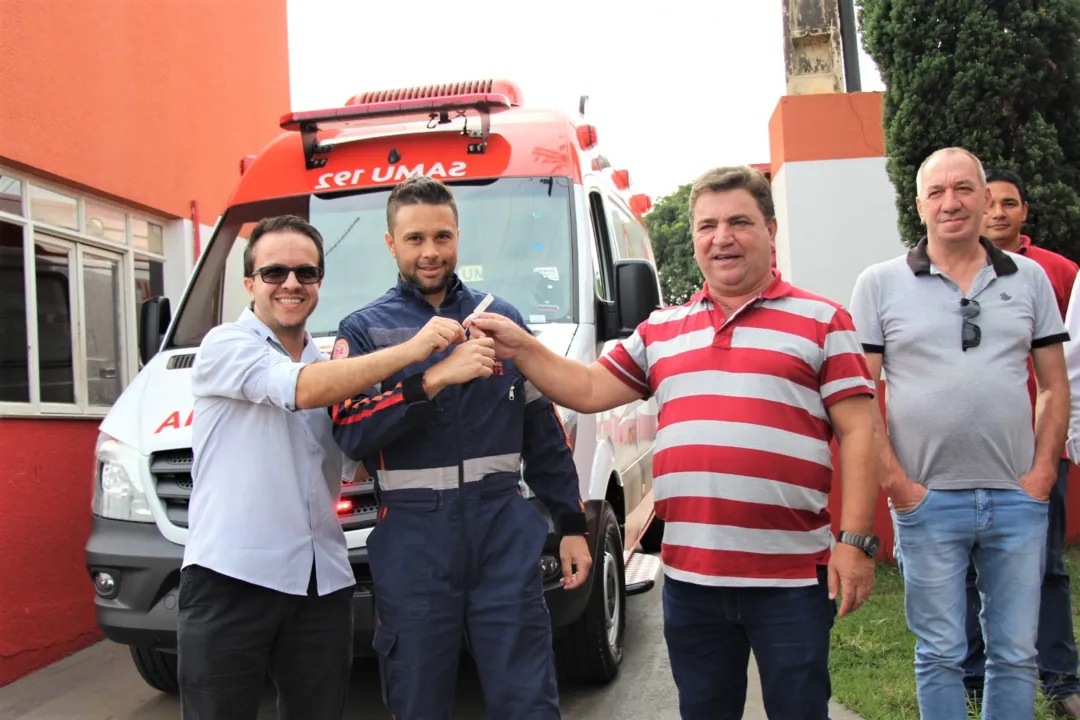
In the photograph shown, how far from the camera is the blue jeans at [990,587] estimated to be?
3094 millimetres

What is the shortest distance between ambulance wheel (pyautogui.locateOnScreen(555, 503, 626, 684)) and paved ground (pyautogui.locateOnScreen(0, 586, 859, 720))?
0.13 m

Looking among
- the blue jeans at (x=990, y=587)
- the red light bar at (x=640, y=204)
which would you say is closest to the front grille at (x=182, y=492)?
the blue jeans at (x=990, y=587)

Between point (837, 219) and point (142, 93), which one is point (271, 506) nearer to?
point (142, 93)

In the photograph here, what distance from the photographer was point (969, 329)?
10.3 feet

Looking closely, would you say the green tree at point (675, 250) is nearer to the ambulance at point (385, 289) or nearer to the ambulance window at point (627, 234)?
the ambulance window at point (627, 234)

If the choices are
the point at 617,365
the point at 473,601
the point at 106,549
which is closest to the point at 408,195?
the point at 617,365

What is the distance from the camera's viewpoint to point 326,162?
197 inches

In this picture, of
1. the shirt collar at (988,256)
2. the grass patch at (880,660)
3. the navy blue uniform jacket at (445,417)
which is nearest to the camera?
the navy blue uniform jacket at (445,417)

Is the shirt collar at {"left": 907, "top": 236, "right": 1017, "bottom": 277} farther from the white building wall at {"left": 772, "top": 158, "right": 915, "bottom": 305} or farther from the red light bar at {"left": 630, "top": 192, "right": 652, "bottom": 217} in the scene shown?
the white building wall at {"left": 772, "top": 158, "right": 915, "bottom": 305}

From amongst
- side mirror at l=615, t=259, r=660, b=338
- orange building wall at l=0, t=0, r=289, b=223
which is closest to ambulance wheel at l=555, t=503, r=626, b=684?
side mirror at l=615, t=259, r=660, b=338

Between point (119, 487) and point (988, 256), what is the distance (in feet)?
11.2

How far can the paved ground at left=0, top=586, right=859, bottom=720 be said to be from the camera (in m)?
4.52

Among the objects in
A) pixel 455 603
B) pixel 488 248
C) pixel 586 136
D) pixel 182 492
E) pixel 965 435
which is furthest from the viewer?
pixel 586 136

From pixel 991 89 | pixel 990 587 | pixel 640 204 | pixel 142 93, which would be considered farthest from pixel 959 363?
pixel 142 93
